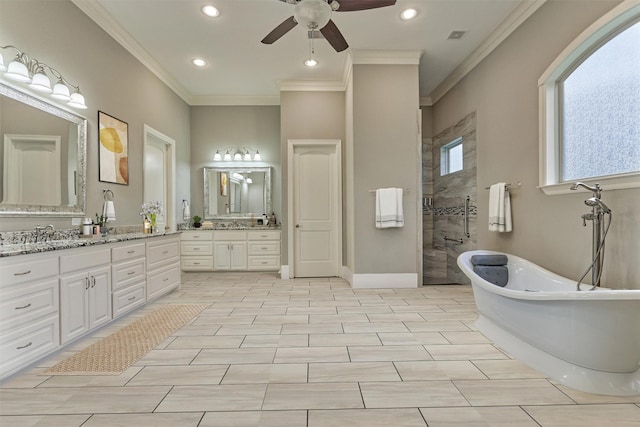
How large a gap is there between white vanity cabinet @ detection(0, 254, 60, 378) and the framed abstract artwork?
158cm

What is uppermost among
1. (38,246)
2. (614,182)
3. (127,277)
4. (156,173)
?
(156,173)

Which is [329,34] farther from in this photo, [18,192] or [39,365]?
[39,365]

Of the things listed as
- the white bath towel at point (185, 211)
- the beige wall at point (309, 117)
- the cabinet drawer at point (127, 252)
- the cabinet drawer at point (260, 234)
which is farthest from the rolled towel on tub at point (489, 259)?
the white bath towel at point (185, 211)

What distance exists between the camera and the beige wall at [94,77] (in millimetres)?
2447

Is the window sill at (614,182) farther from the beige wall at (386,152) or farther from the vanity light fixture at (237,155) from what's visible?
the vanity light fixture at (237,155)

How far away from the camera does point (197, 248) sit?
517 cm

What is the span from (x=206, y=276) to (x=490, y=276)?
4101 mm

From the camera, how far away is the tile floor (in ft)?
4.98

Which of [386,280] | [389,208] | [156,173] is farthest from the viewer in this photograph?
[156,173]

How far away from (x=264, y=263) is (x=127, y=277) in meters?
2.47

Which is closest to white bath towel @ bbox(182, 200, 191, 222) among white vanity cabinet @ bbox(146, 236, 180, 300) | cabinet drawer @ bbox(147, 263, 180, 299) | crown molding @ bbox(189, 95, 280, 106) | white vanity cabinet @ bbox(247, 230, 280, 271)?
white vanity cabinet @ bbox(247, 230, 280, 271)

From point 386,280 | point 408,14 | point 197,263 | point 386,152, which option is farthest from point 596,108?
point 197,263

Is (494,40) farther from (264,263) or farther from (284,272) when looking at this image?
(264,263)

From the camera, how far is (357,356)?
84.1 inches
